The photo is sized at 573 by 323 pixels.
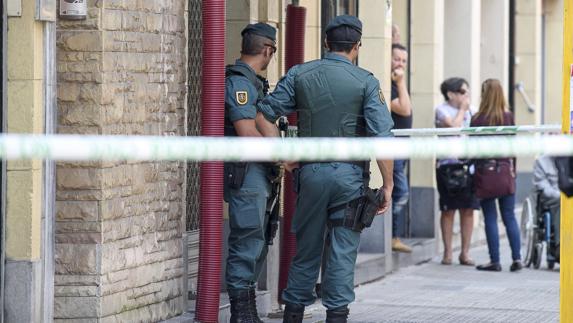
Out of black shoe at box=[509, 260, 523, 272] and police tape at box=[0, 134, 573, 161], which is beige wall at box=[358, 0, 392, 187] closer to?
black shoe at box=[509, 260, 523, 272]

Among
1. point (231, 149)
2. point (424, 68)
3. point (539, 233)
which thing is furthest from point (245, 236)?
point (424, 68)

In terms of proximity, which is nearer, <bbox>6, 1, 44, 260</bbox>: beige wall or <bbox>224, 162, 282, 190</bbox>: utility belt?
<bbox>6, 1, 44, 260</bbox>: beige wall

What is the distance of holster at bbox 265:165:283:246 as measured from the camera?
29.1 feet

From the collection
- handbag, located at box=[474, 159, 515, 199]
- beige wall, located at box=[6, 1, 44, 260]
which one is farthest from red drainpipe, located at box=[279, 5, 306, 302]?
handbag, located at box=[474, 159, 515, 199]

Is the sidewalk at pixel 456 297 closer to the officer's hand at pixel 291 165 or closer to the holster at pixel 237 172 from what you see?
the holster at pixel 237 172

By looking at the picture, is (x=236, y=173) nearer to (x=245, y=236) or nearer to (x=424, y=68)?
(x=245, y=236)

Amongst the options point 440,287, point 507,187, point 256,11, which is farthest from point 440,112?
point 256,11

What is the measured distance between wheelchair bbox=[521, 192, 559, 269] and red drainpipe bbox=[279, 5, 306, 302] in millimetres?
4662

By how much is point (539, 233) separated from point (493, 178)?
2.70ft

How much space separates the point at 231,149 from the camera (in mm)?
4816

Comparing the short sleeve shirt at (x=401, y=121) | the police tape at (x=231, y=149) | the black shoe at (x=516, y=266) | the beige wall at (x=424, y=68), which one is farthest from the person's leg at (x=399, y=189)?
the police tape at (x=231, y=149)

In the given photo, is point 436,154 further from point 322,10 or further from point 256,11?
point 322,10

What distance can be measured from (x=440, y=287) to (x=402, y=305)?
1.42 meters

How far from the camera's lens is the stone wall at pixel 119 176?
26.7 feet
